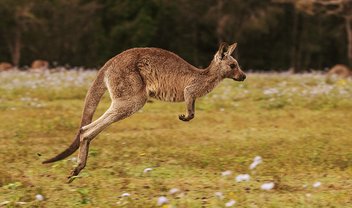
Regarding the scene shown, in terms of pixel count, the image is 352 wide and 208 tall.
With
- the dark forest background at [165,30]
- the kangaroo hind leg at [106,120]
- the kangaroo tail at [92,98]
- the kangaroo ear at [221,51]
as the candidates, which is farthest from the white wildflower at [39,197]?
the dark forest background at [165,30]

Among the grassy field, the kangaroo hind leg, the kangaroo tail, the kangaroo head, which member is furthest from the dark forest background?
the kangaroo hind leg

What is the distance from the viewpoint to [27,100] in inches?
696

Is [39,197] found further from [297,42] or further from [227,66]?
[297,42]

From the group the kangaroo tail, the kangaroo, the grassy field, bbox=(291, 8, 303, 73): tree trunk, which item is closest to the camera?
the grassy field

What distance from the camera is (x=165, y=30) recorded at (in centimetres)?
4722

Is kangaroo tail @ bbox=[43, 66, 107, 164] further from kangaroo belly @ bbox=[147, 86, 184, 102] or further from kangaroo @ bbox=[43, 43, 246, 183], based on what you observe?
kangaroo belly @ bbox=[147, 86, 184, 102]

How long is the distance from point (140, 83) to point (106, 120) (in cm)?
63

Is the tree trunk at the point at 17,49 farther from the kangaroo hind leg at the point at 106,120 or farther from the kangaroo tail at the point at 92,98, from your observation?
the kangaroo hind leg at the point at 106,120

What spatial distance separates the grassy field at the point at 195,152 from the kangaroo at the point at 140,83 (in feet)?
1.96

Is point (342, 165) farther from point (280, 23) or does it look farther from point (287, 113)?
point (280, 23)

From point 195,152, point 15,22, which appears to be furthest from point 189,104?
point 15,22

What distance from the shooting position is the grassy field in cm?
743

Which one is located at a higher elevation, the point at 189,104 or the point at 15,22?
the point at 189,104

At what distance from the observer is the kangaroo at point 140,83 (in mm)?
8195
